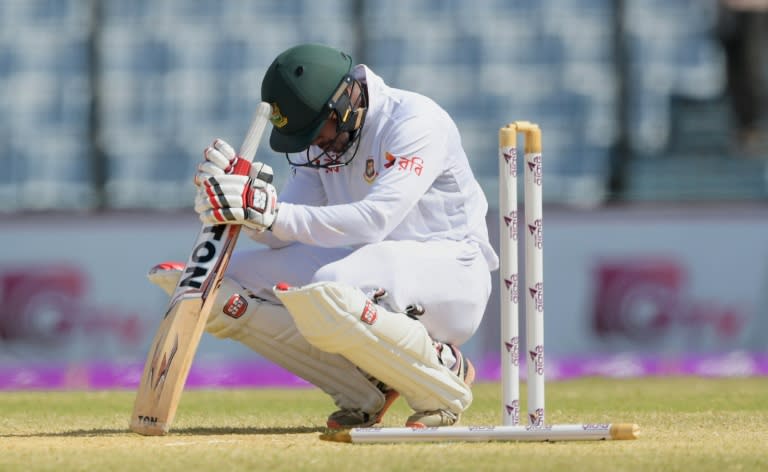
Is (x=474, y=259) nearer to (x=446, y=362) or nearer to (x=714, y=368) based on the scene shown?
(x=446, y=362)

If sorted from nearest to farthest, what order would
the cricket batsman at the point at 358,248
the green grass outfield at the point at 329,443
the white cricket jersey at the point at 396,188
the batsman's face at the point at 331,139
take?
the green grass outfield at the point at 329,443 < the cricket batsman at the point at 358,248 < the white cricket jersey at the point at 396,188 < the batsman's face at the point at 331,139

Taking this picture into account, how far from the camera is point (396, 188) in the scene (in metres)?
3.88

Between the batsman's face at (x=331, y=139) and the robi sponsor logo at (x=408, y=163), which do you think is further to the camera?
the batsman's face at (x=331, y=139)

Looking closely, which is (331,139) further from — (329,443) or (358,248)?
(329,443)

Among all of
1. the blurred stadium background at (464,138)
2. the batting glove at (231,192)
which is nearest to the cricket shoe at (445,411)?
the batting glove at (231,192)

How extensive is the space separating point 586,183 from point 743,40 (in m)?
1.40

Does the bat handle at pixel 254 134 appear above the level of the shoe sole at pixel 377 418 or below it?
above

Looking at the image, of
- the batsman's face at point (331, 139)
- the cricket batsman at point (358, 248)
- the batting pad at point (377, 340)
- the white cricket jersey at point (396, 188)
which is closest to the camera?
the batting pad at point (377, 340)

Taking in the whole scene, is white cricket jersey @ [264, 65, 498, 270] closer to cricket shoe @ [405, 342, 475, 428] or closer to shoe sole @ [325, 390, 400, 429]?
cricket shoe @ [405, 342, 475, 428]

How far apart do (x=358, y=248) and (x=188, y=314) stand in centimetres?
52

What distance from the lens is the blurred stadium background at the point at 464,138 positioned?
305 inches

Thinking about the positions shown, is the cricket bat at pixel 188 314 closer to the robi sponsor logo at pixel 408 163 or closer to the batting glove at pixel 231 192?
the batting glove at pixel 231 192

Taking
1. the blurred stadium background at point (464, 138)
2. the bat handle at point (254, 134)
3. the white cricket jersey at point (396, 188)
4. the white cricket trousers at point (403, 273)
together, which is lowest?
the blurred stadium background at point (464, 138)

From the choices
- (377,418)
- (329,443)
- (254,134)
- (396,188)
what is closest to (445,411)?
(377,418)
